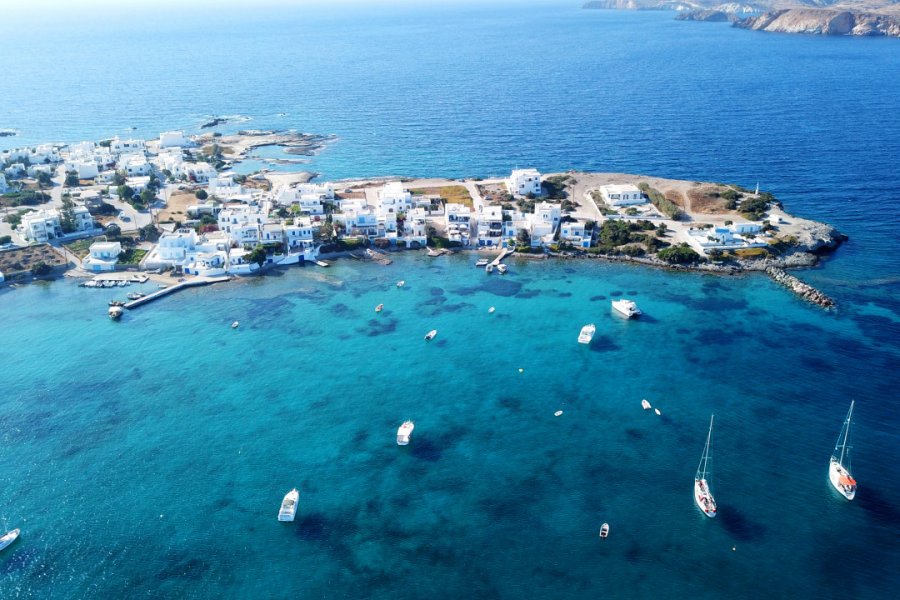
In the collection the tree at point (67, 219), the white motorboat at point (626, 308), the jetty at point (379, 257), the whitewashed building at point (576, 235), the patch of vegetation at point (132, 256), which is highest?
the tree at point (67, 219)

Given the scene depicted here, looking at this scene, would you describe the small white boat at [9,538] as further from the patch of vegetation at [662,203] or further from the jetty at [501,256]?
the patch of vegetation at [662,203]

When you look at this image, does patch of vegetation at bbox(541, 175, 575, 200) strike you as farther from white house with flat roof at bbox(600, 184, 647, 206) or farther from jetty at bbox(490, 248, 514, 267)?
jetty at bbox(490, 248, 514, 267)

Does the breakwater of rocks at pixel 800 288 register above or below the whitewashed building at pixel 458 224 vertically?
below

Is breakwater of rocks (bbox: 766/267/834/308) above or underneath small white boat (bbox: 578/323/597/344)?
above

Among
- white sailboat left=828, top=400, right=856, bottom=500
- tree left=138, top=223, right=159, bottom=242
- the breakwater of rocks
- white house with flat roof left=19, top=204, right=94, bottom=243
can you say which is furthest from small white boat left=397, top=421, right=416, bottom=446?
white house with flat roof left=19, top=204, right=94, bottom=243

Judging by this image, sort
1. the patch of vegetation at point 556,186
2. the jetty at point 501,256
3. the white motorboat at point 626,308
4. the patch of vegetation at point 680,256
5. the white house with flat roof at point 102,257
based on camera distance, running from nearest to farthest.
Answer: the white motorboat at point 626,308, the patch of vegetation at point 680,256, the white house with flat roof at point 102,257, the jetty at point 501,256, the patch of vegetation at point 556,186

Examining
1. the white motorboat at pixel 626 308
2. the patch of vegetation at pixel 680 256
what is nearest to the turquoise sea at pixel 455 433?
the white motorboat at pixel 626 308

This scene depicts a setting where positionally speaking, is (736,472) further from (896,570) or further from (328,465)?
(328,465)

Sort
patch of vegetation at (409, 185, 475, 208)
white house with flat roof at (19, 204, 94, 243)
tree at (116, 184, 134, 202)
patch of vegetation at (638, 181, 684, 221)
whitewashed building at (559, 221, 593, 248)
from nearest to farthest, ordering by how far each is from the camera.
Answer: whitewashed building at (559, 221, 593, 248) < white house with flat roof at (19, 204, 94, 243) < patch of vegetation at (638, 181, 684, 221) < patch of vegetation at (409, 185, 475, 208) < tree at (116, 184, 134, 202)

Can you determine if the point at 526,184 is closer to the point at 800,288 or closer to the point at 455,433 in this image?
the point at 800,288
